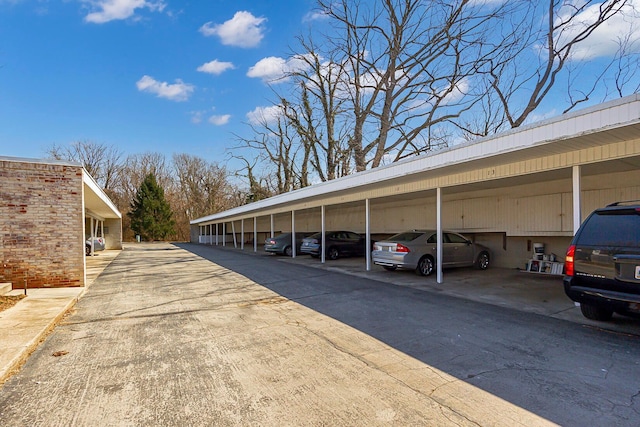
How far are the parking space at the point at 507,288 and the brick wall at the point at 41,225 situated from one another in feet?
24.8

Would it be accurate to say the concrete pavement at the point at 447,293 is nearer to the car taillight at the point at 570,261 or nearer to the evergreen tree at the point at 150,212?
the car taillight at the point at 570,261

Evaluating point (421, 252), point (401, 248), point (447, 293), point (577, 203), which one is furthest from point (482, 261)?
point (577, 203)

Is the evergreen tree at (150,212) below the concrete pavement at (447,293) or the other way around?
the other way around

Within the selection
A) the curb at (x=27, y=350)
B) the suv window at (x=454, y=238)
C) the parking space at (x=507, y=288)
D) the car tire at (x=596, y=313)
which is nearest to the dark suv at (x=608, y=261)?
the car tire at (x=596, y=313)

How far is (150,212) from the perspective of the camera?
144 feet

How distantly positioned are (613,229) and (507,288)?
406 cm

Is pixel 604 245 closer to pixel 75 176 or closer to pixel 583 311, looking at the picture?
pixel 583 311

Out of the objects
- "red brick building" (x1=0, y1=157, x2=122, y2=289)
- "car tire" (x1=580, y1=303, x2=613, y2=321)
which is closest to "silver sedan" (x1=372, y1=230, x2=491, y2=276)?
"car tire" (x1=580, y1=303, x2=613, y2=321)

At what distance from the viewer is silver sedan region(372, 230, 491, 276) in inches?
385

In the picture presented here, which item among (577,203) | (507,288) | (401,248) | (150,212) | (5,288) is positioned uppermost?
(150,212)

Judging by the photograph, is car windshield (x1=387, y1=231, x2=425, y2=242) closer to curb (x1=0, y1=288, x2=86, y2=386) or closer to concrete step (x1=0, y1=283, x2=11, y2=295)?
curb (x1=0, y1=288, x2=86, y2=386)

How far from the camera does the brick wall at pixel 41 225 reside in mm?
8055

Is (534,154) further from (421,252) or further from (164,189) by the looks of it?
(164,189)

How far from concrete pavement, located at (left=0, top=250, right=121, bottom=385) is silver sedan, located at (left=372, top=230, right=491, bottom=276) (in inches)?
298
